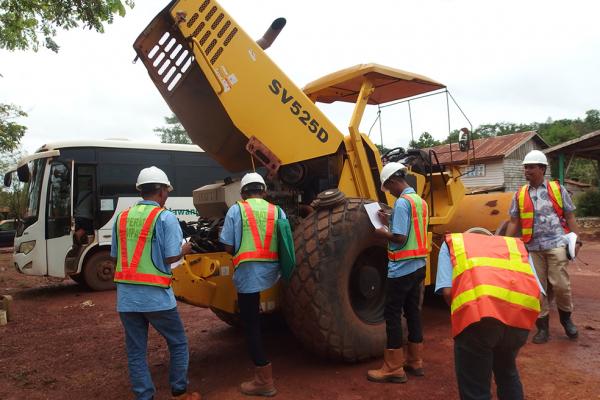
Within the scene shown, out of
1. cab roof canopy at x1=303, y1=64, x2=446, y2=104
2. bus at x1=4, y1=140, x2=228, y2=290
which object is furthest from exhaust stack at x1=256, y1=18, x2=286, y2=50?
bus at x1=4, y1=140, x2=228, y2=290

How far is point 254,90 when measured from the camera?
436 centimetres

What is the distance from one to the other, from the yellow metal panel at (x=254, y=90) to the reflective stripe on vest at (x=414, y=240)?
3.67 feet

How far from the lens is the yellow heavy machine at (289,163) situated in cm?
396

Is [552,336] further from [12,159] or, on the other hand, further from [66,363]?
[12,159]

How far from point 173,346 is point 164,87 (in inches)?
102

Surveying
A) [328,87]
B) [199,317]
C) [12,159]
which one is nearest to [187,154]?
[199,317]

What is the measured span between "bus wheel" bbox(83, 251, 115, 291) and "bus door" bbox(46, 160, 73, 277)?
17.6 inches

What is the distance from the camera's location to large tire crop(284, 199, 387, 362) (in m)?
3.90

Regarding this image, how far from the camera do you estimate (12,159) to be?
89.0 feet

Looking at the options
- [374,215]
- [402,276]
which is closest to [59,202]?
[374,215]

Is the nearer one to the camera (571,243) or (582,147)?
(571,243)

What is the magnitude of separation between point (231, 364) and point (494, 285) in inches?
114

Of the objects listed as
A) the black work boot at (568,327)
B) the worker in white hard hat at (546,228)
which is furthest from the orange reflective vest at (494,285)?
the black work boot at (568,327)

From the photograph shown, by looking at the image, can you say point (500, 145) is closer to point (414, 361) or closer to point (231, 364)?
point (414, 361)
